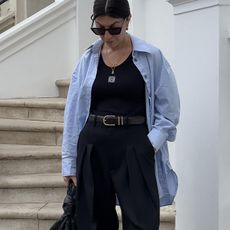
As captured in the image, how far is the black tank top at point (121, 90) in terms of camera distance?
8.25ft

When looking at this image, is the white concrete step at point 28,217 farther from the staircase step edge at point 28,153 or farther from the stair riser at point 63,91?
the stair riser at point 63,91

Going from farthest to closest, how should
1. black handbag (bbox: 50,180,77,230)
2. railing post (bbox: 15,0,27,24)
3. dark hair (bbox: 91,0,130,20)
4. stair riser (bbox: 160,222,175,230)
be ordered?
railing post (bbox: 15,0,27,24) < stair riser (bbox: 160,222,175,230) < black handbag (bbox: 50,180,77,230) < dark hair (bbox: 91,0,130,20)

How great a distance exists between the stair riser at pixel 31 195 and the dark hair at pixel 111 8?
197 cm

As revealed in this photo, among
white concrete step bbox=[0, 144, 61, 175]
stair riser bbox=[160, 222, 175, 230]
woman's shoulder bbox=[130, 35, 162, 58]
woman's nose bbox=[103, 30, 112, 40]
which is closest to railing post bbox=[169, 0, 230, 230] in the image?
stair riser bbox=[160, 222, 175, 230]

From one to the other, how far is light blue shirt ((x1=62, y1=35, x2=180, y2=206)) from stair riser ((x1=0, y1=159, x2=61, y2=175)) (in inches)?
64.6

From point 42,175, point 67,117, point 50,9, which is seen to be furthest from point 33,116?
point 67,117

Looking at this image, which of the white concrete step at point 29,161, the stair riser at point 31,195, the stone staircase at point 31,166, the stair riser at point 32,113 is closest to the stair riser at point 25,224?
the stone staircase at point 31,166

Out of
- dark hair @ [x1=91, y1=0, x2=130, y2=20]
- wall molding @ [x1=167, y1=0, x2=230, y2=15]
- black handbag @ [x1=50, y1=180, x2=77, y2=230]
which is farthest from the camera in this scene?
wall molding @ [x1=167, y1=0, x2=230, y2=15]

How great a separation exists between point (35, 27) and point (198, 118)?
3024mm

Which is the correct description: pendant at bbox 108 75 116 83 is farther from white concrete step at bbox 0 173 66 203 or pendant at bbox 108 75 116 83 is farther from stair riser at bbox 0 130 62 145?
stair riser at bbox 0 130 62 145

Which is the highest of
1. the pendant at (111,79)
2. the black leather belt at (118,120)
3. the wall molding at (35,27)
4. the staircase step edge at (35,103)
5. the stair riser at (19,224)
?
the wall molding at (35,27)

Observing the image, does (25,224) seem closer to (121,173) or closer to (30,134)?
(30,134)

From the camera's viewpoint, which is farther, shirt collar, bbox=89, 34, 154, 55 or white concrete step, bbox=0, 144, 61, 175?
white concrete step, bbox=0, 144, 61, 175

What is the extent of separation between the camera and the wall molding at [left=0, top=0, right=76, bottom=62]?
545cm
